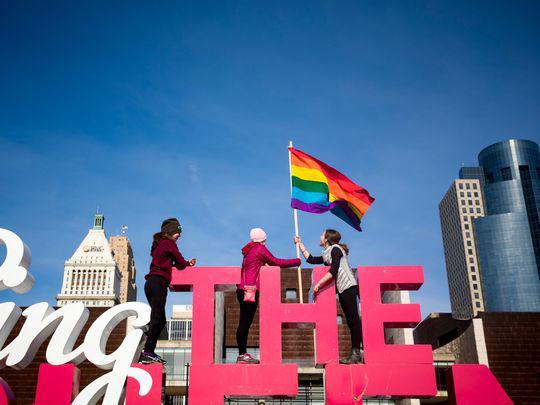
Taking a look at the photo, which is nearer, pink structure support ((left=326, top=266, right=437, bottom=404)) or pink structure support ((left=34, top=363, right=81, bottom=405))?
pink structure support ((left=34, top=363, right=81, bottom=405))

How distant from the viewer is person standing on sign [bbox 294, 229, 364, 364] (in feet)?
37.9

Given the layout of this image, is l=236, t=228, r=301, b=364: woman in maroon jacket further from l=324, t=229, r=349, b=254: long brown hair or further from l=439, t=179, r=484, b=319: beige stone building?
l=439, t=179, r=484, b=319: beige stone building

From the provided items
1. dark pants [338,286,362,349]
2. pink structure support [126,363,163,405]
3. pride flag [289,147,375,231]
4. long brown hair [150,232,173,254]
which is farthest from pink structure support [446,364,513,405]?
long brown hair [150,232,173,254]

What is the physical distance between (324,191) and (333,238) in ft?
5.58

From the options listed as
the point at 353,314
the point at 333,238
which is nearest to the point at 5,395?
the point at 353,314

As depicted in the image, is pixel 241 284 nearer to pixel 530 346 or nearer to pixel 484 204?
pixel 530 346

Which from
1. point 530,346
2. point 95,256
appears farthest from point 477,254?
point 530,346

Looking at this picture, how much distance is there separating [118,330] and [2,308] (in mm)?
21698

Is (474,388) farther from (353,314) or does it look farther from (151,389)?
(151,389)

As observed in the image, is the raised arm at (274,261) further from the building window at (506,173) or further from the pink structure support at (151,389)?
the building window at (506,173)

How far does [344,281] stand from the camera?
39.3 ft

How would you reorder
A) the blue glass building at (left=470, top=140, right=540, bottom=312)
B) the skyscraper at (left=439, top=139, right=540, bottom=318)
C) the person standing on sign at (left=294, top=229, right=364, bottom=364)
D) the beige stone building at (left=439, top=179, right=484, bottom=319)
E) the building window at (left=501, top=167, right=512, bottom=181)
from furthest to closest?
the building window at (left=501, top=167, right=512, bottom=181) → the beige stone building at (left=439, top=179, right=484, bottom=319) → the skyscraper at (left=439, top=139, right=540, bottom=318) → the blue glass building at (left=470, top=140, right=540, bottom=312) → the person standing on sign at (left=294, top=229, right=364, bottom=364)

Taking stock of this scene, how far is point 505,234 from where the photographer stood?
16312 cm

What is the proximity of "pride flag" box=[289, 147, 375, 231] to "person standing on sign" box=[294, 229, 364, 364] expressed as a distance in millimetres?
1267
